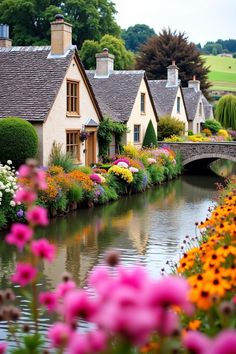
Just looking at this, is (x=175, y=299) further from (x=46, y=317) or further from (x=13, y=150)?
(x=13, y=150)

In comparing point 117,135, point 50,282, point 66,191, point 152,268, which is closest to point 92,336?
point 50,282

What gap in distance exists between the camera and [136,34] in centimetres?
11450

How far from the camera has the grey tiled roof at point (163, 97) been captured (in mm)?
47344

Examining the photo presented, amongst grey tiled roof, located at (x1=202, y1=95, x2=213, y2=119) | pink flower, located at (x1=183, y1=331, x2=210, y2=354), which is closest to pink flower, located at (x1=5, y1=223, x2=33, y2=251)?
pink flower, located at (x1=183, y1=331, x2=210, y2=354)

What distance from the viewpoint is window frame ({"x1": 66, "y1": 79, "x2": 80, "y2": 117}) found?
26547 millimetres

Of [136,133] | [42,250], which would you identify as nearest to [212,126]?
[136,133]

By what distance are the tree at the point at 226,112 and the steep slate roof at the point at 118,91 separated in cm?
2922

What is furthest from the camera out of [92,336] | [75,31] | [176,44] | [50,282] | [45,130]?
[176,44]

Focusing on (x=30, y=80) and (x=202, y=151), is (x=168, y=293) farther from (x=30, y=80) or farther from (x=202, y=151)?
(x=202, y=151)

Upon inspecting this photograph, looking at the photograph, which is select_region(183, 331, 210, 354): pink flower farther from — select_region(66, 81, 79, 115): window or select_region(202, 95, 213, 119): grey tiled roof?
select_region(202, 95, 213, 119): grey tiled roof

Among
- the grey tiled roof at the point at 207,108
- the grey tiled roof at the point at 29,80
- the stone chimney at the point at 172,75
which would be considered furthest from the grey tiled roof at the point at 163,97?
the grey tiled roof at the point at 29,80

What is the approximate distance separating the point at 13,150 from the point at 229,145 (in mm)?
18920

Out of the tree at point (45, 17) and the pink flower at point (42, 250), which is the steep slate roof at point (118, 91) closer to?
the tree at point (45, 17)

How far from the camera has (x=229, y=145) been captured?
122ft
